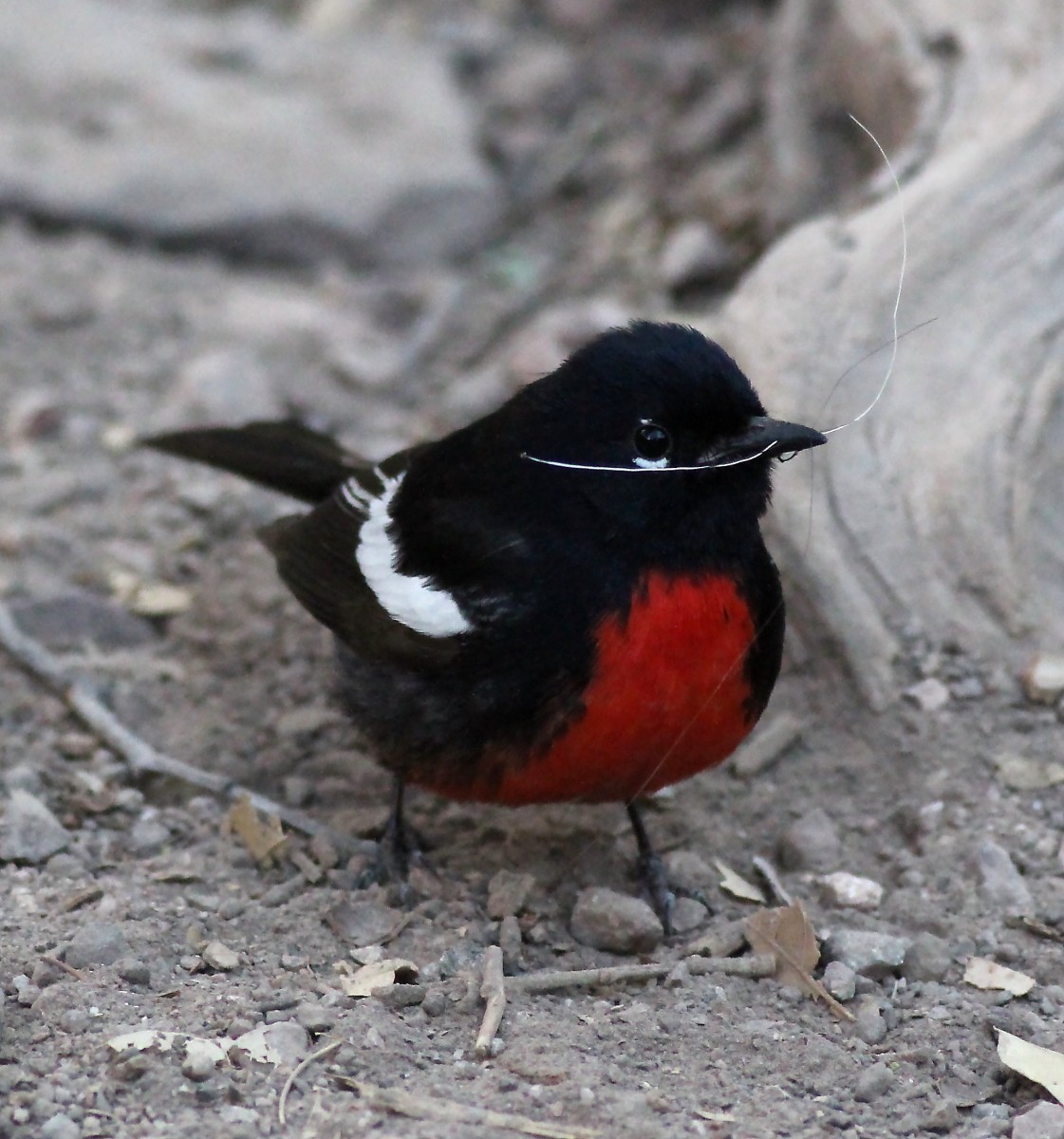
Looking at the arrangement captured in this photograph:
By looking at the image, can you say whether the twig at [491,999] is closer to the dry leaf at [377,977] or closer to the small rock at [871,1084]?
the dry leaf at [377,977]

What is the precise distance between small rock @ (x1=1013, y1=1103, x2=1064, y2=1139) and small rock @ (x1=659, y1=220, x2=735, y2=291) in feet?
13.2

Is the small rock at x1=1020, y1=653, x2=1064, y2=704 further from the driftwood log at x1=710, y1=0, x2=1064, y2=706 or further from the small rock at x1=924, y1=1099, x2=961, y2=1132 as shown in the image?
the small rock at x1=924, y1=1099, x2=961, y2=1132

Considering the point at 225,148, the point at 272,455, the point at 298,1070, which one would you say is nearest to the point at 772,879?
the point at 298,1070

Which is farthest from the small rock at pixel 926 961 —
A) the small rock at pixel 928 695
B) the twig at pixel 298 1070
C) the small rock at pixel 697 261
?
the small rock at pixel 697 261

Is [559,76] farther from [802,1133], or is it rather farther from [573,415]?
[802,1133]

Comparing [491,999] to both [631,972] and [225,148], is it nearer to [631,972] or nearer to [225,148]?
[631,972]

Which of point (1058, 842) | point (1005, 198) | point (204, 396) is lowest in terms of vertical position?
point (204, 396)

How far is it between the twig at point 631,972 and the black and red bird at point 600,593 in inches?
11.9

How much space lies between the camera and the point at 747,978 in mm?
3197

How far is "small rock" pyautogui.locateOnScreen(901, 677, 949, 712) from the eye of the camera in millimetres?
3867

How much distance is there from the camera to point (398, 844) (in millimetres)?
3715

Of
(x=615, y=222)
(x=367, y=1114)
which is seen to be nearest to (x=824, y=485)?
(x=367, y=1114)

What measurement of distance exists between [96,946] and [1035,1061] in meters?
1.72

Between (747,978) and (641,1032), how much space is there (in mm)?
362
